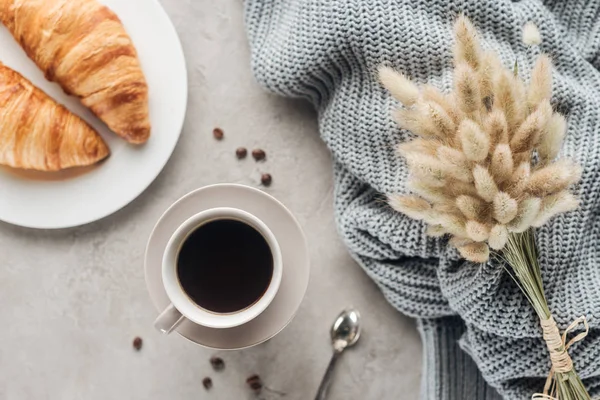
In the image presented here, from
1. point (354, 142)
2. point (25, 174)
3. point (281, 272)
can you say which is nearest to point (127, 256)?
point (25, 174)

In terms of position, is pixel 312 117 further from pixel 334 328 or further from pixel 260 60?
pixel 334 328

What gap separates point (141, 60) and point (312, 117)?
1.02 ft

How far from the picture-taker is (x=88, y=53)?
1018mm

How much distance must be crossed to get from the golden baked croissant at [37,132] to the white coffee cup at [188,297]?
0.82ft

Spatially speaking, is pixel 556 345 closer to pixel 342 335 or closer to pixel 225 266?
pixel 342 335

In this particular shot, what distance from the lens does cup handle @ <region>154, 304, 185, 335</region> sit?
0.92 m

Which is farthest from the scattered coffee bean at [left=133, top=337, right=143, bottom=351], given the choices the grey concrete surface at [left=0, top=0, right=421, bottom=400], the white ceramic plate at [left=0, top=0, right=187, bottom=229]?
the white ceramic plate at [left=0, top=0, right=187, bottom=229]

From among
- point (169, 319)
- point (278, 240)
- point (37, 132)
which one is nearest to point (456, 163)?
point (278, 240)

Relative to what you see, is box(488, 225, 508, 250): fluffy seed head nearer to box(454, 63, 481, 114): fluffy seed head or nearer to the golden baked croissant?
box(454, 63, 481, 114): fluffy seed head

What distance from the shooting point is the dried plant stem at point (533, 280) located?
83 centimetres

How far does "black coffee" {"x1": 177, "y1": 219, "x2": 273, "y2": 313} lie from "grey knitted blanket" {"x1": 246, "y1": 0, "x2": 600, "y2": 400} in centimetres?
17

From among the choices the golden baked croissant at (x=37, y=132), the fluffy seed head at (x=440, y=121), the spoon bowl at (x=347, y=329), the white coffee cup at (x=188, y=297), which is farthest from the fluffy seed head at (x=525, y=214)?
the golden baked croissant at (x=37, y=132)

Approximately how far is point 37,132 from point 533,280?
79 cm

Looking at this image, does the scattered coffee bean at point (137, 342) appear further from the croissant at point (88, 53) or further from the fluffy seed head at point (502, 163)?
the fluffy seed head at point (502, 163)
